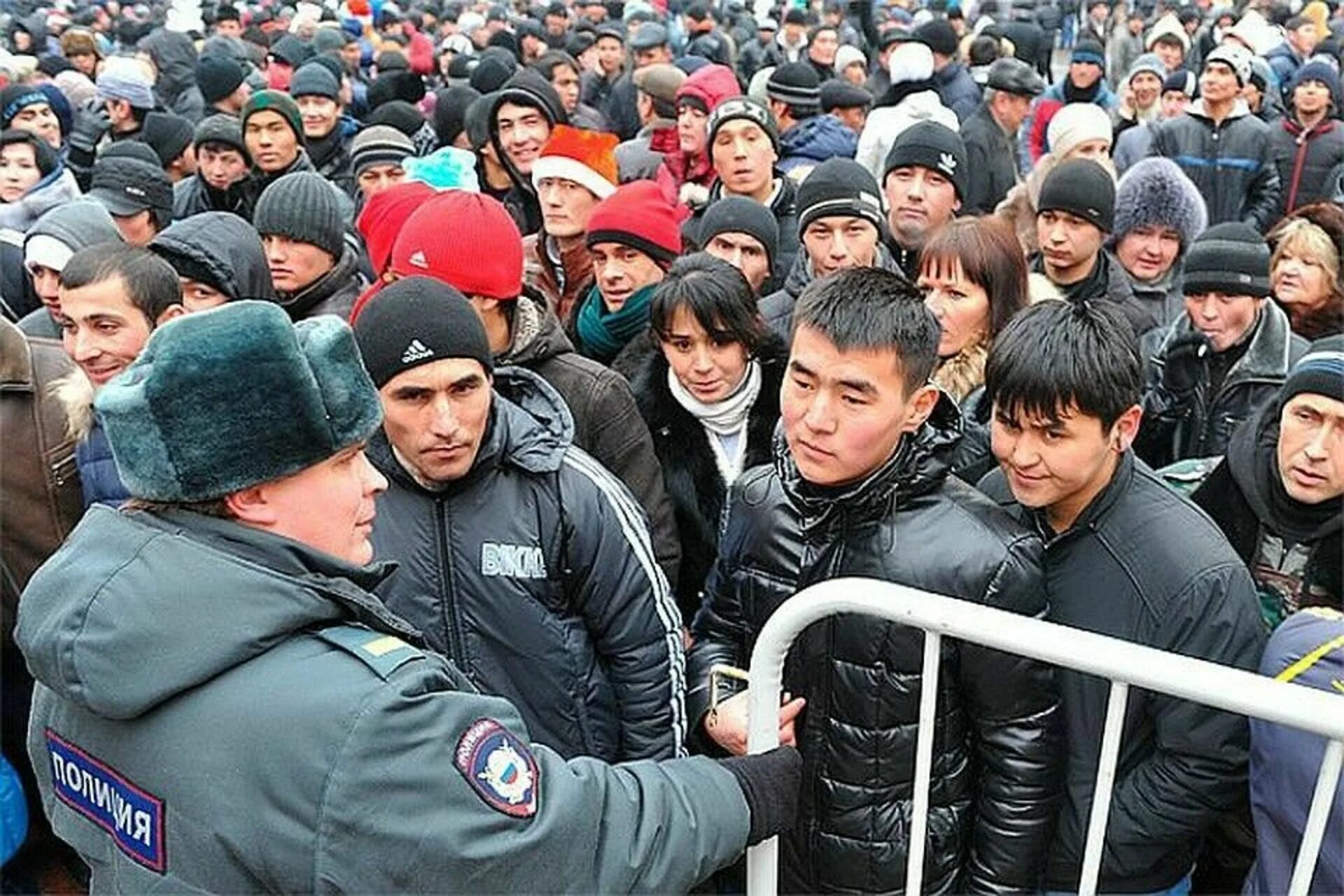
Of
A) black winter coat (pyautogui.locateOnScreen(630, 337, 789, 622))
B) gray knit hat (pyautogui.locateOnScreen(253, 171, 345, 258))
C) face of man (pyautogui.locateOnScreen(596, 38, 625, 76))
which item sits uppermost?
face of man (pyautogui.locateOnScreen(596, 38, 625, 76))

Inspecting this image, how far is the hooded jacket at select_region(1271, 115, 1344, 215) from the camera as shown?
6727mm

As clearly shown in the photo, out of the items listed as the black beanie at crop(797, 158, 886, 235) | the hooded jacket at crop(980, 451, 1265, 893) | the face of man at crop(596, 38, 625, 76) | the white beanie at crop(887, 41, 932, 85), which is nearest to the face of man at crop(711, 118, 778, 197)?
the black beanie at crop(797, 158, 886, 235)

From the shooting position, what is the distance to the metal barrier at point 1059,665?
4.32ft

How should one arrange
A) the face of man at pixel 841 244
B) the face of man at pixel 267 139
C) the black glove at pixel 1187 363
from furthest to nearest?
the face of man at pixel 267 139
the face of man at pixel 841 244
the black glove at pixel 1187 363

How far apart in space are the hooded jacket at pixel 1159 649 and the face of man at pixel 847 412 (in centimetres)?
41

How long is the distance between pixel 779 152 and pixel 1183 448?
3.15 meters

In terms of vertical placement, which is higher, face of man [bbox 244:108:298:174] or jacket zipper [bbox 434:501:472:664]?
face of man [bbox 244:108:298:174]

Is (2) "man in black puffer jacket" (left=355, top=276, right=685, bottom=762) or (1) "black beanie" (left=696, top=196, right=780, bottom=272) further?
(1) "black beanie" (left=696, top=196, right=780, bottom=272)

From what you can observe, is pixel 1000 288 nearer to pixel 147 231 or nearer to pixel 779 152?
pixel 779 152

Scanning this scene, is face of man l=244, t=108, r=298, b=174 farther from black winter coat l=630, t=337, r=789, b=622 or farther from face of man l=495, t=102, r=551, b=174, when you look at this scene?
black winter coat l=630, t=337, r=789, b=622

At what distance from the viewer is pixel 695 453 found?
3.12 meters

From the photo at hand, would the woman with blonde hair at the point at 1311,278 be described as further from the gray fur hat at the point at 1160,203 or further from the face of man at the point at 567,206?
the face of man at the point at 567,206

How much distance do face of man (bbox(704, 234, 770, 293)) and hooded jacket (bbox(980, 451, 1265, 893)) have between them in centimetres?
198

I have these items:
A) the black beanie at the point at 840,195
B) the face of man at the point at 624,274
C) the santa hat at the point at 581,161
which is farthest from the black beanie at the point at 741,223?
the santa hat at the point at 581,161
